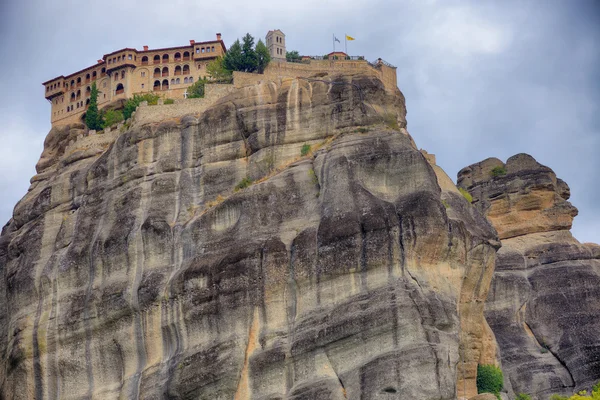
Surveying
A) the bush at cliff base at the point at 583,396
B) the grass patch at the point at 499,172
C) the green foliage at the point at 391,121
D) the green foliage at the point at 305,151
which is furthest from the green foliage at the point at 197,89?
the bush at cliff base at the point at 583,396

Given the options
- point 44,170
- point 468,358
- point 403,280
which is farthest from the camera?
point 44,170

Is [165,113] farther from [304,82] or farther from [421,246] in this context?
[421,246]

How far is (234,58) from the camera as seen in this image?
301 ft

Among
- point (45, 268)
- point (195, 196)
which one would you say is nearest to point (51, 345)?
point (45, 268)

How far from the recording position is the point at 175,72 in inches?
3994

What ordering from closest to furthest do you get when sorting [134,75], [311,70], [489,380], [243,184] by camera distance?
1. [489,380]
2. [243,184]
3. [311,70]
4. [134,75]

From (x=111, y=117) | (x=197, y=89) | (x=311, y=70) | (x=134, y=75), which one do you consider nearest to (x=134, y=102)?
(x=111, y=117)

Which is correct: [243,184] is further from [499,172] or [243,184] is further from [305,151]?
[499,172]

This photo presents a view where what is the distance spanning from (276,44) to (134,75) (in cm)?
1072

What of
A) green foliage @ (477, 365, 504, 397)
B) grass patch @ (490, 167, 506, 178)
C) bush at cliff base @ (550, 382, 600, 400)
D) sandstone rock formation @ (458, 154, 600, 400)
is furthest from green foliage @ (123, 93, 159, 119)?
bush at cliff base @ (550, 382, 600, 400)

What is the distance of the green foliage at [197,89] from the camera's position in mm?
88581

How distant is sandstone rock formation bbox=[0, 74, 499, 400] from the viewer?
6838 centimetres

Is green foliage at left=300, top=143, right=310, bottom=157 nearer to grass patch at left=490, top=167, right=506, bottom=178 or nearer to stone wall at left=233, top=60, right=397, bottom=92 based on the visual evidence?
stone wall at left=233, top=60, right=397, bottom=92

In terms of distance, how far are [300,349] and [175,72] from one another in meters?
37.3
